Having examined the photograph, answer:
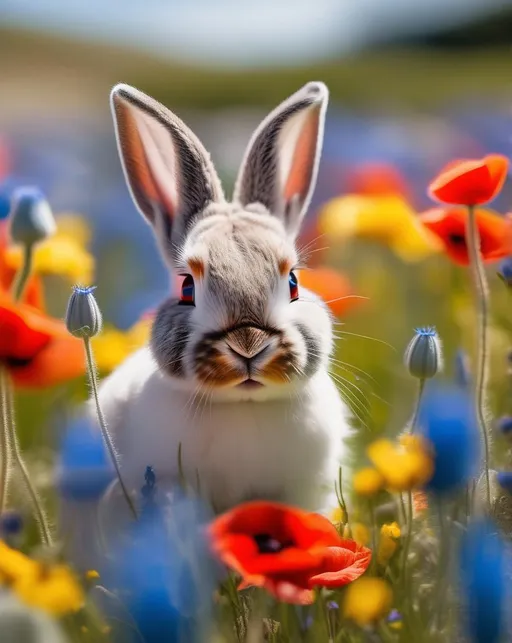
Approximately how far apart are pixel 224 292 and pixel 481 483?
0.23 meters

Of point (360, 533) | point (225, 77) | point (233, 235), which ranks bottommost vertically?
point (360, 533)

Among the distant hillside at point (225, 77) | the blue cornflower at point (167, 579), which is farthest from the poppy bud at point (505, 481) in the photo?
the distant hillside at point (225, 77)

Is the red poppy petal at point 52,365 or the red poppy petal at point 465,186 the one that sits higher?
the red poppy petal at point 465,186

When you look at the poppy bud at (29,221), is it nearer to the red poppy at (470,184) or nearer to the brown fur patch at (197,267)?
the brown fur patch at (197,267)

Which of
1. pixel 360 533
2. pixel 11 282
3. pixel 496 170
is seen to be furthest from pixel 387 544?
pixel 11 282

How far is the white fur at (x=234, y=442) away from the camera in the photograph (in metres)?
0.62

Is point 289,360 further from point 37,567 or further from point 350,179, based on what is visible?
point 350,179

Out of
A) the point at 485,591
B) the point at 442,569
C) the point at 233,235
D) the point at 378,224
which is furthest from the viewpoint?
the point at 378,224

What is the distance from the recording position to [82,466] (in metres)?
0.57

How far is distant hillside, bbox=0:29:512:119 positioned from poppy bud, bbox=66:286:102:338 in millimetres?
996

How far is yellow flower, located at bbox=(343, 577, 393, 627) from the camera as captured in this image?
50 centimetres

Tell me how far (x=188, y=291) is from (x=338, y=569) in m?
0.20

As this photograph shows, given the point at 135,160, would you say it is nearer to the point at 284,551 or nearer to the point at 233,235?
the point at 233,235

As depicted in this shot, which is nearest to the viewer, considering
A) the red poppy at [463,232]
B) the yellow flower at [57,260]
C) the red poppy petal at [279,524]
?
the red poppy petal at [279,524]
